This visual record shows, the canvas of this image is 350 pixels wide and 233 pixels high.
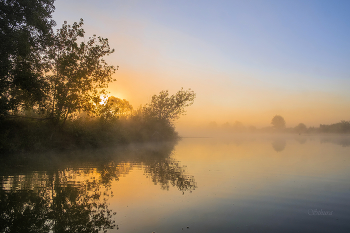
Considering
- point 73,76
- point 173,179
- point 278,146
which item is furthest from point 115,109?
point 278,146

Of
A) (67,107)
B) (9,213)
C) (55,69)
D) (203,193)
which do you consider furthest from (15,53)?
(203,193)

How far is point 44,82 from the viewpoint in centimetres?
2362

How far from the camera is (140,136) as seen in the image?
5056 centimetres

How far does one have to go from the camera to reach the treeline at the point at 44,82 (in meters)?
22.5

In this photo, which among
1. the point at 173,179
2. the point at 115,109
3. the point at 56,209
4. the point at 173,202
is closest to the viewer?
the point at 56,209

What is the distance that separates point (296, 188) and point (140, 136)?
42704 mm

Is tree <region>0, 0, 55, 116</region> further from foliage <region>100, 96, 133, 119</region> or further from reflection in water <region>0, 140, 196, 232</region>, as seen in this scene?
reflection in water <region>0, 140, 196, 232</region>

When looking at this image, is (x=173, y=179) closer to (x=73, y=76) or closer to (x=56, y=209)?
(x=56, y=209)

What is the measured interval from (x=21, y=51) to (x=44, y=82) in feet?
11.8

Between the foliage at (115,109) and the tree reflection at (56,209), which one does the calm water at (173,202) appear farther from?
the foliage at (115,109)

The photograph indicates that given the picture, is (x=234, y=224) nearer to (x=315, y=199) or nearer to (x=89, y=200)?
(x=315, y=199)

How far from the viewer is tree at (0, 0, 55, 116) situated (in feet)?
71.7

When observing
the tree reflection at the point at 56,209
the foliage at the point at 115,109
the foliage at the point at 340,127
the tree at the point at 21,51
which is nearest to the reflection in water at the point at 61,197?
the tree reflection at the point at 56,209

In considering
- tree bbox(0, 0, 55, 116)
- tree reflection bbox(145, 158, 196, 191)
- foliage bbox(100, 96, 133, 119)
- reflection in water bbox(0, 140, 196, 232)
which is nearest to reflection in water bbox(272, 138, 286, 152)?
tree reflection bbox(145, 158, 196, 191)
